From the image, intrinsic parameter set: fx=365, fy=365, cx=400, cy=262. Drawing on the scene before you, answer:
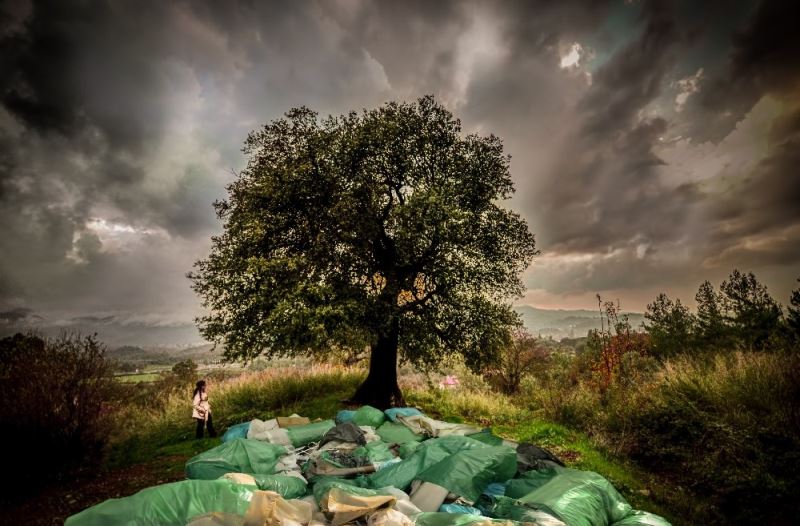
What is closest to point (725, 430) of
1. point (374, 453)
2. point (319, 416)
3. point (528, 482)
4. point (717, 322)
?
point (528, 482)

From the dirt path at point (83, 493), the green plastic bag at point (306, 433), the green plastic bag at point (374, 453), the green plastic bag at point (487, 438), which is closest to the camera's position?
the dirt path at point (83, 493)

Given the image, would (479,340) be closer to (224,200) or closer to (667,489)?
(667,489)

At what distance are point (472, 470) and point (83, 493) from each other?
6.58m

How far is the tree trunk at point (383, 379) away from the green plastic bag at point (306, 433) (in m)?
4.69

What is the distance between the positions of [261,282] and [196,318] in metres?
2.39

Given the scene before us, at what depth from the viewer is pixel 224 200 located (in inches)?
448

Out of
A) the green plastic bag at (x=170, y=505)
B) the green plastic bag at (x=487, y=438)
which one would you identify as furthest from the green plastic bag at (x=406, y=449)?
the green plastic bag at (x=170, y=505)

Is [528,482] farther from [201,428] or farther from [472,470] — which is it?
[201,428]

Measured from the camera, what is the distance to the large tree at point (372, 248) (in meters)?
9.73

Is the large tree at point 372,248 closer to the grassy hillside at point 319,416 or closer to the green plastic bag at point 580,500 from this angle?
the grassy hillside at point 319,416

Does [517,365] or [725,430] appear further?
[517,365]

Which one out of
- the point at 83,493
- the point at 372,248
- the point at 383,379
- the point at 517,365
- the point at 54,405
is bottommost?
the point at 83,493

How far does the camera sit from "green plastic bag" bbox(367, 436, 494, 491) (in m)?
4.73

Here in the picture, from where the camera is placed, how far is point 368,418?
25.7 ft
